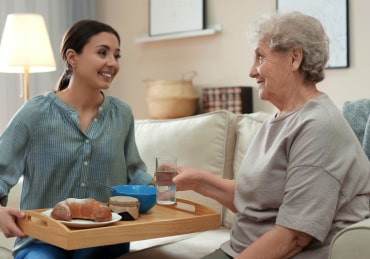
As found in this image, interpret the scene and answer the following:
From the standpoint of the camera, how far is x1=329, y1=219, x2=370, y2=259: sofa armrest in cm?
119

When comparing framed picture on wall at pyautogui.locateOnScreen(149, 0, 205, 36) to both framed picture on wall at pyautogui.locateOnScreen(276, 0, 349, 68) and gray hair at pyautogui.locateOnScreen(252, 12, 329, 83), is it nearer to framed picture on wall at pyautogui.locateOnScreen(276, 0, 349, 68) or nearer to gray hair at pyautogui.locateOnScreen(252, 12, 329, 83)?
framed picture on wall at pyautogui.locateOnScreen(276, 0, 349, 68)

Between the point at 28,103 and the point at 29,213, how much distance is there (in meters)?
0.42

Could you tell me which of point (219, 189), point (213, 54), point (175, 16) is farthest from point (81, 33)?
point (175, 16)

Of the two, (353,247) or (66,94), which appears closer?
(353,247)

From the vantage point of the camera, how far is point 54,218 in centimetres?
139

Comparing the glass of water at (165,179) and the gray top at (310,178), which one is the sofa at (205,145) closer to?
the glass of water at (165,179)

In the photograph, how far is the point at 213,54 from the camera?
11.8ft

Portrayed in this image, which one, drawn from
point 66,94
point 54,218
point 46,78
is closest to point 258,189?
point 54,218

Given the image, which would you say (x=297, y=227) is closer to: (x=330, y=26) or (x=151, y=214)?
(x=151, y=214)

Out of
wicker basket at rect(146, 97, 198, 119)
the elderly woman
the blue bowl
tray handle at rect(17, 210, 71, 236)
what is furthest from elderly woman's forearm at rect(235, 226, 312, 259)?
wicker basket at rect(146, 97, 198, 119)

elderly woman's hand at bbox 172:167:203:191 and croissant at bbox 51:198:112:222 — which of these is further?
elderly woman's hand at bbox 172:167:203:191

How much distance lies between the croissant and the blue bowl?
17cm

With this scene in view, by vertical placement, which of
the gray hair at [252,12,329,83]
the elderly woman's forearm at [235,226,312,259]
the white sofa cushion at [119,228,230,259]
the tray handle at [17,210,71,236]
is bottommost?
the white sofa cushion at [119,228,230,259]

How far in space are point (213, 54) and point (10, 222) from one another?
2.35 m
